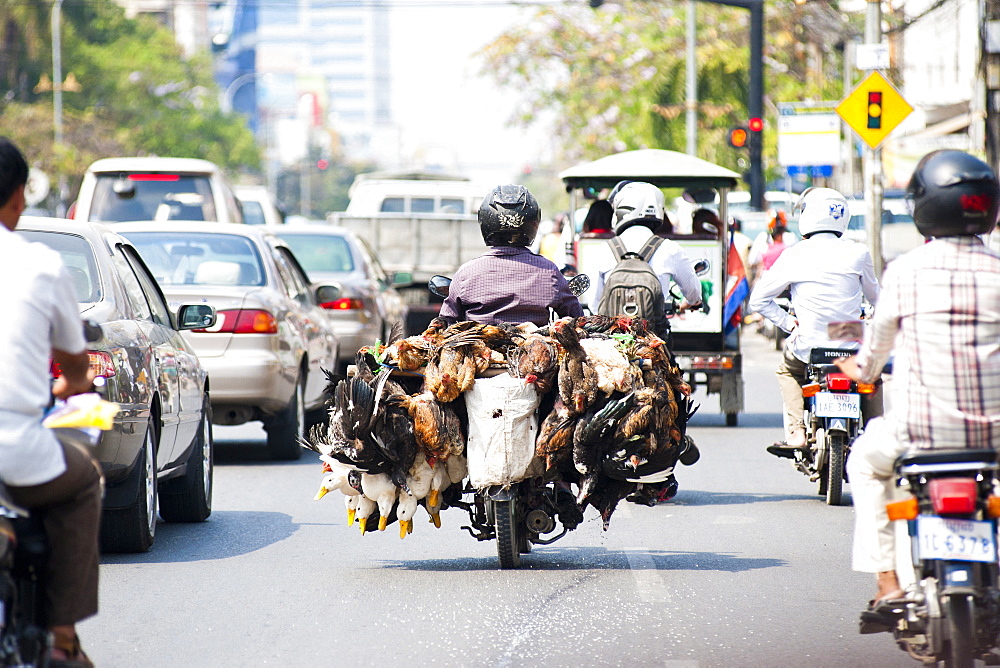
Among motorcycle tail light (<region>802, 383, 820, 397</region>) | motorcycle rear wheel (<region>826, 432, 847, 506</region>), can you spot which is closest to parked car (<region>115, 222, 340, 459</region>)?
motorcycle tail light (<region>802, 383, 820, 397</region>)

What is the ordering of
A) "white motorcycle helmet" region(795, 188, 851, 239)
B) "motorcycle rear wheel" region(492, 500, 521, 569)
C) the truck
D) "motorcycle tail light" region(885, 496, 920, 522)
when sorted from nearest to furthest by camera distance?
"motorcycle tail light" region(885, 496, 920, 522) < "motorcycle rear wheel" region(492, 500, 521, 569) < "white motorcycle helmet" region(795, 188, 851, 239) < the truck

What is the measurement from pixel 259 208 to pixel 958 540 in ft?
Answer: 76.9

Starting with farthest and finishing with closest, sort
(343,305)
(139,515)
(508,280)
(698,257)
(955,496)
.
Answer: (343,305) → (698,257) → (139,515) → (508,280) → (955,496)

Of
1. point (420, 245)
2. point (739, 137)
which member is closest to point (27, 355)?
point (420, 245)

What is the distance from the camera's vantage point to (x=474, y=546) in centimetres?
840

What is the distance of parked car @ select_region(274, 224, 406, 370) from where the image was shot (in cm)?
1529

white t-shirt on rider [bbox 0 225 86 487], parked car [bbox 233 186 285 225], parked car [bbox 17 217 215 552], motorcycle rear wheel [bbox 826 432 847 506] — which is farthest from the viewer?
parked car [bbox 233 186 285 225]

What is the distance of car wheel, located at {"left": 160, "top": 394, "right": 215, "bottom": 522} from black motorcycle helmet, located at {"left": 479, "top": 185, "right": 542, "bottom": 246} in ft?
7.69

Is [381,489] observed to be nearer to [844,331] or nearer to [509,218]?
[509,218]

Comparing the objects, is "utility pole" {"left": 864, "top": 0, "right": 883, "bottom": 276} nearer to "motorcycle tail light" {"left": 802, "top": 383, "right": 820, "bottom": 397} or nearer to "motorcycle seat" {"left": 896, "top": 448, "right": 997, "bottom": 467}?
"motorcycle tail light" {"left": 802, "top": 383, "right": 820, "bottom": 397}

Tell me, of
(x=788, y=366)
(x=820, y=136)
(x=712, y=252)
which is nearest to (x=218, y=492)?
(x=788, y=366)

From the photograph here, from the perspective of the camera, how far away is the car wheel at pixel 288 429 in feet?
39.2

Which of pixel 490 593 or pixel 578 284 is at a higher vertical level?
pixel 578 284

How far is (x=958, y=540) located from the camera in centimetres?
459
